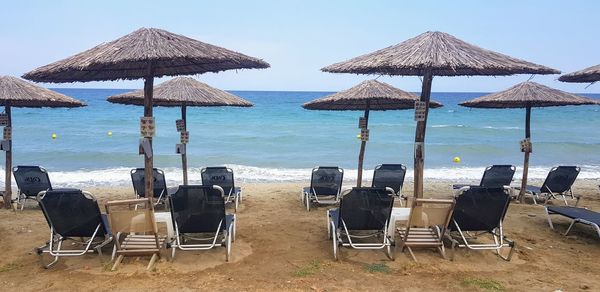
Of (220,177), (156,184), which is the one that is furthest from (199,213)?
(156,184)

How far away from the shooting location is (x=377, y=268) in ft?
13.3

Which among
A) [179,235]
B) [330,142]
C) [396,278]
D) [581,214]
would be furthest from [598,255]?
[330,142]

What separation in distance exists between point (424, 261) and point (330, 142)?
17195 millimetres

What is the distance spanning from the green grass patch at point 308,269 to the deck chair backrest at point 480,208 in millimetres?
1460

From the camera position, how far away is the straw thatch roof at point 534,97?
713 centimetres

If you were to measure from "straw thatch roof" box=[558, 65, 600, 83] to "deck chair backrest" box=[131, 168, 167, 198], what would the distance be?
6526mm

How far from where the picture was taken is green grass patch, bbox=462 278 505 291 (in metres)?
3.65

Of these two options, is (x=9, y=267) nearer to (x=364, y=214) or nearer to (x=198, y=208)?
(x=198, y=208)

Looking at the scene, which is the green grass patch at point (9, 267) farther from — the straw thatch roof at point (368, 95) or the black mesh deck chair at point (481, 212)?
the straw thatch roof at point (368, 95)

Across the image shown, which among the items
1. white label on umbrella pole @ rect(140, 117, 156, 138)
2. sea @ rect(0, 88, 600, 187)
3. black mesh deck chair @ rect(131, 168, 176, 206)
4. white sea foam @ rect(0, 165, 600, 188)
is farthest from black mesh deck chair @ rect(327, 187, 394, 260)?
sea @ rect(0, 88, 600, 187)

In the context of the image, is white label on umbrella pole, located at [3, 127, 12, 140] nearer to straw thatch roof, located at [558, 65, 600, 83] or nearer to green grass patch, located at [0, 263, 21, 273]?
green grass patch, located at [0, 263, 21, 273]

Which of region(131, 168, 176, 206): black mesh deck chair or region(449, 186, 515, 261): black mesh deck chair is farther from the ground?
region(449, 186, 515, 261): black mesh deck chair

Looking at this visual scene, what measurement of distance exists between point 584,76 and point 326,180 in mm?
4245

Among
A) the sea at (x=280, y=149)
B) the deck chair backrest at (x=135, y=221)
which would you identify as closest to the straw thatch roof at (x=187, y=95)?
the deck chair backrest at (x=135, y=221)
